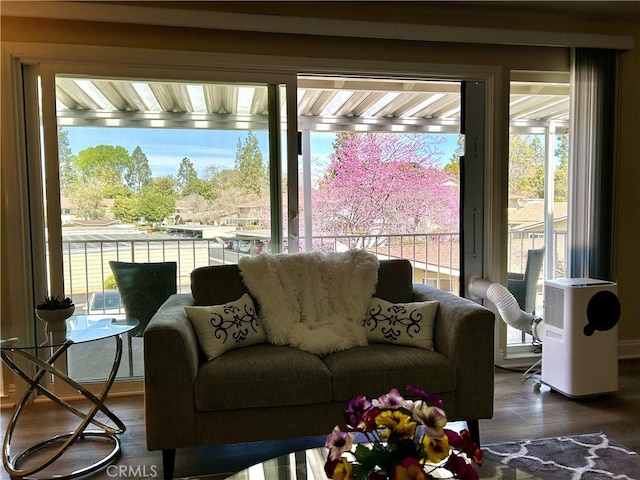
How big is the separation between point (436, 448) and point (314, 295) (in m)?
1.47

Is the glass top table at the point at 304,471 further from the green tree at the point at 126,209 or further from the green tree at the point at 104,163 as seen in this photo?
the green tree at the point at 104,163

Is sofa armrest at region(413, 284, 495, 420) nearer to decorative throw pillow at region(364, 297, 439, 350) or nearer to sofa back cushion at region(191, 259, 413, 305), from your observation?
decorative throw pillow at region(364, 297, 439, 350)

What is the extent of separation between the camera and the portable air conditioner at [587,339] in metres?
2.72

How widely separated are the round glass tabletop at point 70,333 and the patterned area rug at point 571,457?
5.92 ft

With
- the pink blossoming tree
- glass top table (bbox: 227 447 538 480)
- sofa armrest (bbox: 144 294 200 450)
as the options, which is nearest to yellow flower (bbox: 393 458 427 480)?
glass top table (bbox: 227 447 538 480)

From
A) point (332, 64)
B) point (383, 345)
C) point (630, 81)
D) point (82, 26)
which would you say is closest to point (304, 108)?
point (332, 64)

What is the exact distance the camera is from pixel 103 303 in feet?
9.86

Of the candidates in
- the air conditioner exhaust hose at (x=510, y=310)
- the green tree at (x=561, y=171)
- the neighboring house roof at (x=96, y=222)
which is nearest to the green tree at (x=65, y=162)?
the neighboring house roof at (x=96, y=222)

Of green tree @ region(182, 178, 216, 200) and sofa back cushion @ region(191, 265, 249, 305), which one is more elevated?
green tree @ region(182, 178, 216, 200)

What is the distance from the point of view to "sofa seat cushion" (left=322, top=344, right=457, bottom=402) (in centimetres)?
208

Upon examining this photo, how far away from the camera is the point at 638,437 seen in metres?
2.30

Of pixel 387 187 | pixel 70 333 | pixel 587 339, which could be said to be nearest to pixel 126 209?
pixel 70 333

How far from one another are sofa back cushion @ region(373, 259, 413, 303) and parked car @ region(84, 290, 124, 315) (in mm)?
1674

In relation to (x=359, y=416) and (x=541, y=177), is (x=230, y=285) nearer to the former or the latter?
(x=359, y=416)
